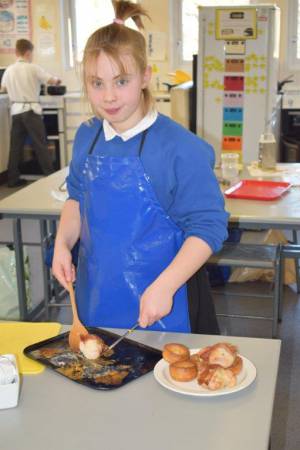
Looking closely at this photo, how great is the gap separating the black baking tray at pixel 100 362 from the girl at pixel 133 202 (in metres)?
0.07

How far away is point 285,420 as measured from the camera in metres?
2.26

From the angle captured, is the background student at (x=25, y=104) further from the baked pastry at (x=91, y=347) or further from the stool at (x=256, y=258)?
the baked pastry at (x=91, y=347)

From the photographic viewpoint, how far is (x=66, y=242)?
1.41 metres

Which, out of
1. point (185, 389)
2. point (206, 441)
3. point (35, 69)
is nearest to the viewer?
point (206, 441)

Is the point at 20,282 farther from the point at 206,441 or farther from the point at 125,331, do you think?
the point at 206,441

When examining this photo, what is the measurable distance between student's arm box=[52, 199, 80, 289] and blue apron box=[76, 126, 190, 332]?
52mm

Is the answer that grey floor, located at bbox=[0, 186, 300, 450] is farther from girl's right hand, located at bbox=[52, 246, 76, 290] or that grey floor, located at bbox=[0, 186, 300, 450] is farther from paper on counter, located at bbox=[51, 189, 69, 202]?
girl's right hand, located at bbox=[52, 246, 76, 290]

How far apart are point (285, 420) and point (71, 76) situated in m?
4.97


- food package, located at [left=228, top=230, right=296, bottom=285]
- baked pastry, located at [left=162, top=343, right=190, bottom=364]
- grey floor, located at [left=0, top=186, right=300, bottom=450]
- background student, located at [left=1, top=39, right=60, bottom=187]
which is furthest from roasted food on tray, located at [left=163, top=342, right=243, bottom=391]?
background student, located at [left=1, top=39, right=60, bottom=187]

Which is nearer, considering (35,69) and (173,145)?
(173,145)

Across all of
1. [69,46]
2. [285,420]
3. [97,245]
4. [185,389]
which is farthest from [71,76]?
[185,389]

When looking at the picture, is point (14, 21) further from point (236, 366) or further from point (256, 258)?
point (236, 366)

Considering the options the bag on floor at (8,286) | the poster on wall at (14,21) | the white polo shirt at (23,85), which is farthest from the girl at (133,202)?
the poster on wall at (14,21)

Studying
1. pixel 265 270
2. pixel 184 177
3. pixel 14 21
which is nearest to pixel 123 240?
pixel 184 177
